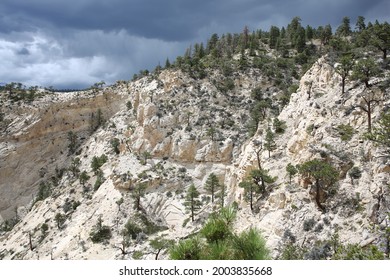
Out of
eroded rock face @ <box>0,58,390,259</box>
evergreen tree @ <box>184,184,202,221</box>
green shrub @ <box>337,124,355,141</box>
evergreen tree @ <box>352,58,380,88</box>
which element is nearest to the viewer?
eroded rock face @ <box>0,58,390,259</box>

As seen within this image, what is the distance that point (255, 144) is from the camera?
47.8 metres

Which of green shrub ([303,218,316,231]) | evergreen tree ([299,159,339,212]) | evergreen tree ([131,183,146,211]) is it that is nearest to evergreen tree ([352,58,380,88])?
evergreen tree ([299,159,339,212])

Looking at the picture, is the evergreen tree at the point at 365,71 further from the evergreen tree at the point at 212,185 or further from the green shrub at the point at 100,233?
the green shrub at the point at 100,233

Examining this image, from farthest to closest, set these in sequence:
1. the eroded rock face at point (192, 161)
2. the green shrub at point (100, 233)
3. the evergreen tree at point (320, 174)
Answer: the green shrub at point (100, 233)
the eroded rock face at point (192, 161)
the evergreen tree at point (320, 174)

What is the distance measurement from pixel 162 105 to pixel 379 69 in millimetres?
42224

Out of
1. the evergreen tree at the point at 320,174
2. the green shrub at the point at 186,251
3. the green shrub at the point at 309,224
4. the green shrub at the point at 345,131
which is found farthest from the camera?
the green shrub at the point at 345,131

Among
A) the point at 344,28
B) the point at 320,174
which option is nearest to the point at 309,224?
the point at 320,174

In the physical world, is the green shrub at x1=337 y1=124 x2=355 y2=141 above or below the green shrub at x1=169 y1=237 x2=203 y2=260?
above

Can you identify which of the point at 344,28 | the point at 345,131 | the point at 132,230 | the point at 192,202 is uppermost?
the point at 344,28

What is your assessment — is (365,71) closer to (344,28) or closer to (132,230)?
(132,230)

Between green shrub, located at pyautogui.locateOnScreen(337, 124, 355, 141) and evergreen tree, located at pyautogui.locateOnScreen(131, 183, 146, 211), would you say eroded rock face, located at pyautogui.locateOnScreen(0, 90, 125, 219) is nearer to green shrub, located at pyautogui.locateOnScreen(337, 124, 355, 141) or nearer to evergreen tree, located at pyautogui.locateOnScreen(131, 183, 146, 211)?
evergreen tree, located at pyautogui.locateOnScreen(131, 183, 146, 211)

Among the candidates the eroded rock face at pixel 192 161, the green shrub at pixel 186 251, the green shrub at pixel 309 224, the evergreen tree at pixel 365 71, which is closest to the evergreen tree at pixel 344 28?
the eroded rock face at pixel 192 161
